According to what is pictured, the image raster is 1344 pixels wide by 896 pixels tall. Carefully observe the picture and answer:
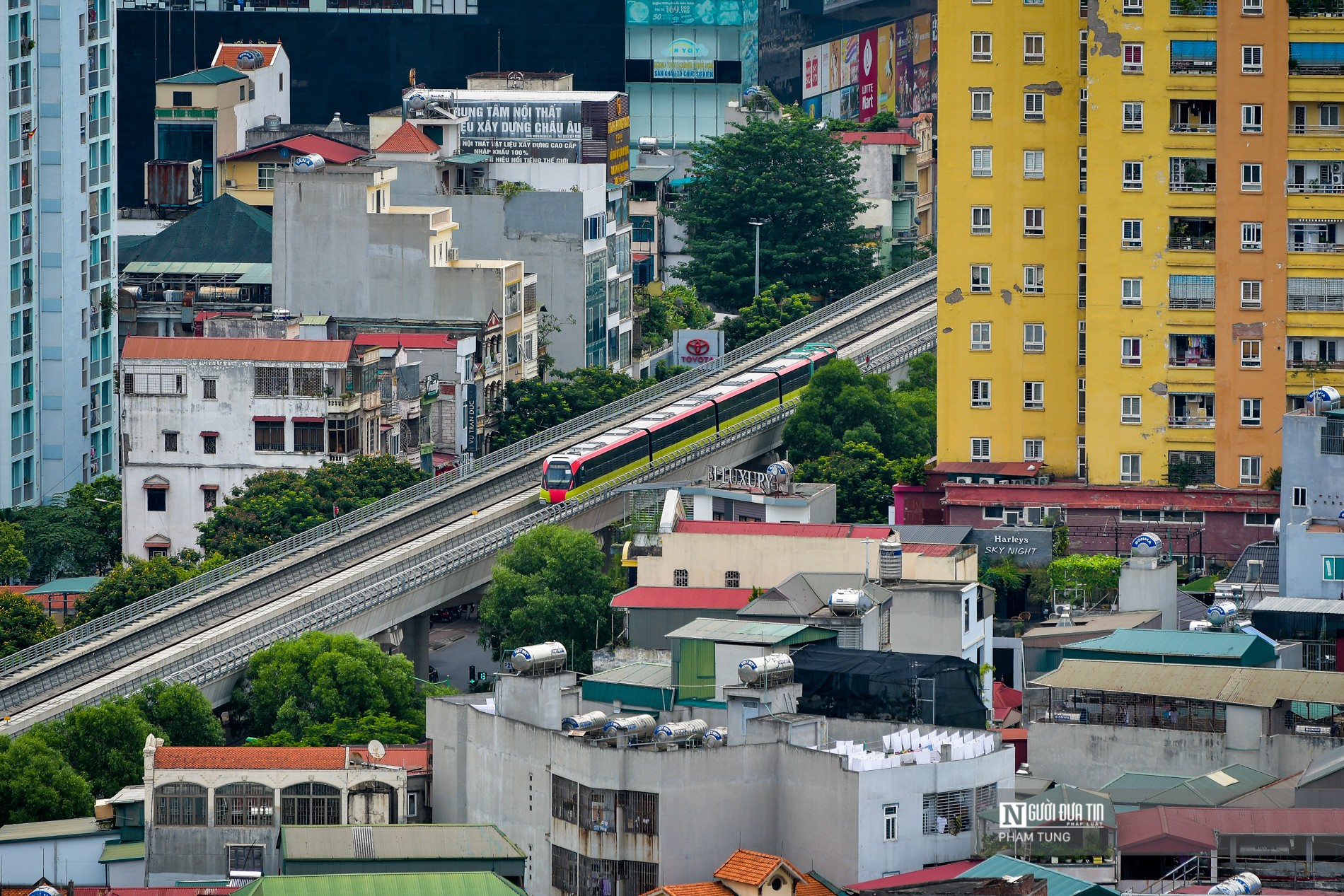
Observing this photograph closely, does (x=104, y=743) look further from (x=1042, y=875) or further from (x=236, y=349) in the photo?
(x=236, y=349)

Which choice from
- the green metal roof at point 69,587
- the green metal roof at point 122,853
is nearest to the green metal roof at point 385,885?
the green metal roof at point 122,853

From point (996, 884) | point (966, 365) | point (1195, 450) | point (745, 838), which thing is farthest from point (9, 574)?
point (996, 884)

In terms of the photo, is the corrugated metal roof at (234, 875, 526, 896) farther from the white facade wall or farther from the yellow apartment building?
the white facade wall

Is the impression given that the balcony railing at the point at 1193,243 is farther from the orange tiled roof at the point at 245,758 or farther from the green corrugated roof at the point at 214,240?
the green corrugated roof at the point at 214,240

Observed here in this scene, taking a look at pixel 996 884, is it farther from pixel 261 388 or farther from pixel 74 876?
pixel 261 388

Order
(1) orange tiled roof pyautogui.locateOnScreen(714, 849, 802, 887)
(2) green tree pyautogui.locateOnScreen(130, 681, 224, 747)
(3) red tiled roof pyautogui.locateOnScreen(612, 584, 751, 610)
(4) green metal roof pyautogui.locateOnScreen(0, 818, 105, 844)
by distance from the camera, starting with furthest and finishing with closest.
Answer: (3) red tiled roof pyautogui.locateOnScreen(612, 584, 751, 610) → (2) green tree pyautogui.locateOnScreen(130, 681, 224, 747) → (4) green metal roof pyautogui.locateOnScreen(0, 818, 105, 844) → (1) orange tiled roof pyautogui.locateOnScreen(714, 849, 802, 887)

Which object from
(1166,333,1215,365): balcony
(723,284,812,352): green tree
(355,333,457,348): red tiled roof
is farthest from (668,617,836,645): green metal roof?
(723,284,812,352): green tree
